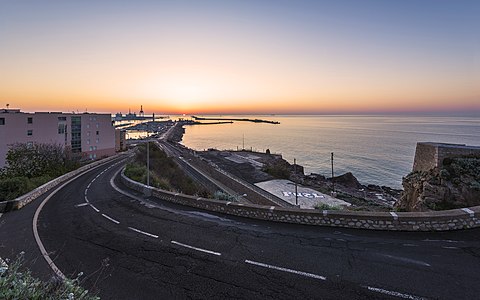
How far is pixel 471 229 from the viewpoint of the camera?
8.74 m

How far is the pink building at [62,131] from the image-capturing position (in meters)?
45.1

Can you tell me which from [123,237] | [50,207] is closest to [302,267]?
[123,237]

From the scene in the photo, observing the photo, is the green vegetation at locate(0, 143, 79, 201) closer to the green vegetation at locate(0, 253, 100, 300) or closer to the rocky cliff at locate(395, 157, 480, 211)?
the green vegetation at locate(0, 253, 100, 300)

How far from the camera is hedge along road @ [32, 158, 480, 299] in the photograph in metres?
6.21

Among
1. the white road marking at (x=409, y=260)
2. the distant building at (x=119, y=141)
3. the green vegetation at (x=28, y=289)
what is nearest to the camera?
the green vegetation at (x=28, y=289)

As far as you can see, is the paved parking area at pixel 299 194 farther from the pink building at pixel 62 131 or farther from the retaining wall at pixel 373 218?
the pink building at pixel 62 131

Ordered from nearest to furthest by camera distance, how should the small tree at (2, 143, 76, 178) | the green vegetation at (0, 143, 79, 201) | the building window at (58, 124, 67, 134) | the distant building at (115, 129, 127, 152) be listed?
the green vegetation at (0, 143, 79, 201)
the small tree at (2, 143, 76, 178)
the building window at (58, 124, 67, 134)
the distant building at (115, 129, 127, 152)

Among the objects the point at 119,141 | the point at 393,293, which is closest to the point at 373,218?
the point at 393,293

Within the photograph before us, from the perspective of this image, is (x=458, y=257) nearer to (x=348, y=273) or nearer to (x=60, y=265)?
(x=348, y=273)

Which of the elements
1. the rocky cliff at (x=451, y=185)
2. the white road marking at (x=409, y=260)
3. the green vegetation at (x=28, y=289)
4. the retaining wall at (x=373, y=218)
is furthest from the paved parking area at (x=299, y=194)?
the green vegetation at (x=28, y=289)

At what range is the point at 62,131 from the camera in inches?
2190

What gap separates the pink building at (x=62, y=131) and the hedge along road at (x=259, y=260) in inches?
1796

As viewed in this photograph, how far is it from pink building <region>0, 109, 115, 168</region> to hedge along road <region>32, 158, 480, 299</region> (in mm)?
45625

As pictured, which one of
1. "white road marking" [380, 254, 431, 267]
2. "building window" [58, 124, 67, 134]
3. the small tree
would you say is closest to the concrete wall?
"white road marking" [380, 254, 431, 267]
